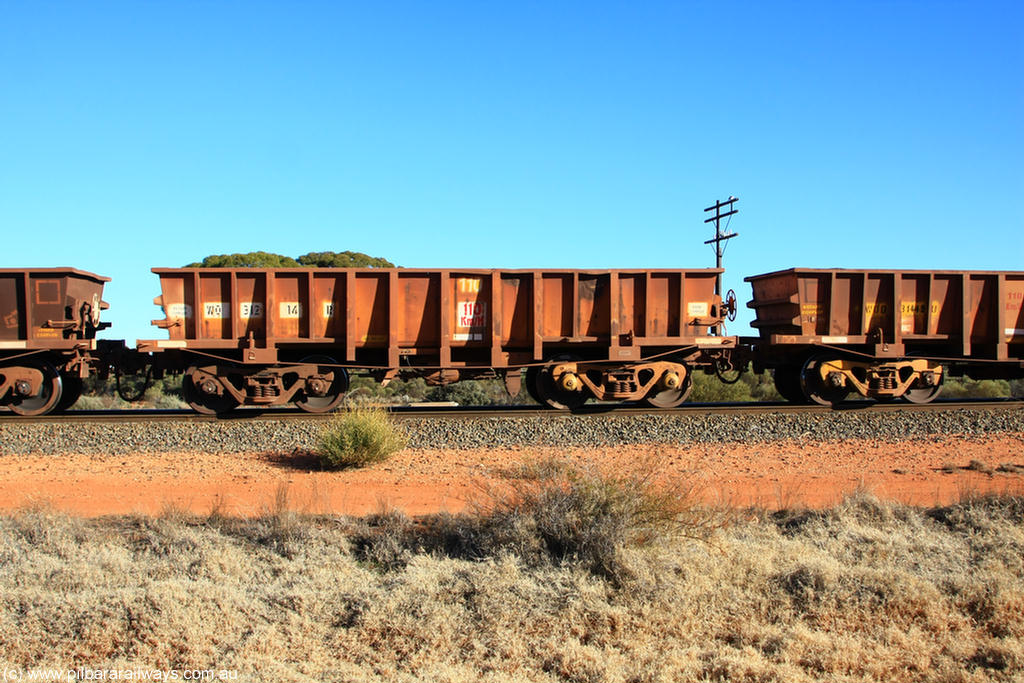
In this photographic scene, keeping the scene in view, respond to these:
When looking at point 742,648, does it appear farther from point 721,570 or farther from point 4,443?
point 4,443

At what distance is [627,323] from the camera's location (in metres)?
14.4

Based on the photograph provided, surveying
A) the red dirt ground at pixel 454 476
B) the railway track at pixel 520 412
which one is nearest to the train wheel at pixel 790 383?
the railway track at pixel 520 412

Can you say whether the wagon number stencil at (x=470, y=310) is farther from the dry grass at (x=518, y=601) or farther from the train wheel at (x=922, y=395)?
the train wheel at (x=922, y=395)

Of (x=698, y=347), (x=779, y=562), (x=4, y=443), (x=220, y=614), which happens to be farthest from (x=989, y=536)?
(x=4, y=443)

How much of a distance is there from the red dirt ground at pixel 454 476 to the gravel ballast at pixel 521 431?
0.41 meters

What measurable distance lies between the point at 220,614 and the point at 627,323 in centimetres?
1033

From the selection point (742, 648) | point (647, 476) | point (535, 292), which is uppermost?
point (535, 292)

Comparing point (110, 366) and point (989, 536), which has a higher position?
point (110, 366)

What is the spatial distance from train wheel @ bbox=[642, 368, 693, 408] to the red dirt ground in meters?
2.66

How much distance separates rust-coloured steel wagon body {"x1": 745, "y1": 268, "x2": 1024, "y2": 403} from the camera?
14.9 metres

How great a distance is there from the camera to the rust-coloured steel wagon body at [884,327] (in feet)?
48.8

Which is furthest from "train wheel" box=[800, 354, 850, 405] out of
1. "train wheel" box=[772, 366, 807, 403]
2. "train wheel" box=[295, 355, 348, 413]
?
"train wheel" box=[295, 355, 348, 413]

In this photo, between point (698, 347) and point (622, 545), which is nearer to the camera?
point (622, 545)

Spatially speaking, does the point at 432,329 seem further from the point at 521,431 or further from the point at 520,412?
the point at 521,431
